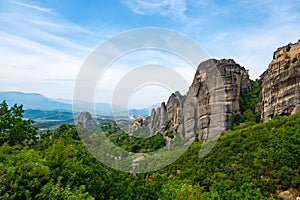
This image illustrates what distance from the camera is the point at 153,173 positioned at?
18391 mm

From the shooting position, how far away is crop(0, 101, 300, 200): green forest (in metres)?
6.84

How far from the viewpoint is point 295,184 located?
602 inches

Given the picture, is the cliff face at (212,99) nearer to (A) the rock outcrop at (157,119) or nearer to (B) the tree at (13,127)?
(A) the rock outcrop at (157,119)

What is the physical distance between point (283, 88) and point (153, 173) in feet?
52.6

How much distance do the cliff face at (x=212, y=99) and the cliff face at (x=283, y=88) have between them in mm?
3819

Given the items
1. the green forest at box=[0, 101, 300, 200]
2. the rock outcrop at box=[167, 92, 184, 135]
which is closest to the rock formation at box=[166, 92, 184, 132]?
the rock outcrop at box=[167, 92, 184, 135]

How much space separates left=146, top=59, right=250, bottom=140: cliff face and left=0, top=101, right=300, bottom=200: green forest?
3.26m

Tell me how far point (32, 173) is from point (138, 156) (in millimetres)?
27713

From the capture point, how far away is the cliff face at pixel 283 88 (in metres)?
24.3

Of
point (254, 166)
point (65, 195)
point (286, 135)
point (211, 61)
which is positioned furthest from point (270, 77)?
point (65, 195)

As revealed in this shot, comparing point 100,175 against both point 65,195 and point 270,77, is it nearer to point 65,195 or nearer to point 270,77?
point 65,195

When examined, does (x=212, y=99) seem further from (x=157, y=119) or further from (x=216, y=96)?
(x=157, y=119)

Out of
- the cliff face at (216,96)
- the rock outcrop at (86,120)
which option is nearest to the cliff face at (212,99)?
the cliff face at (216,96)

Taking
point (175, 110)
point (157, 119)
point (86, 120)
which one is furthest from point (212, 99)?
point (157, 119)
